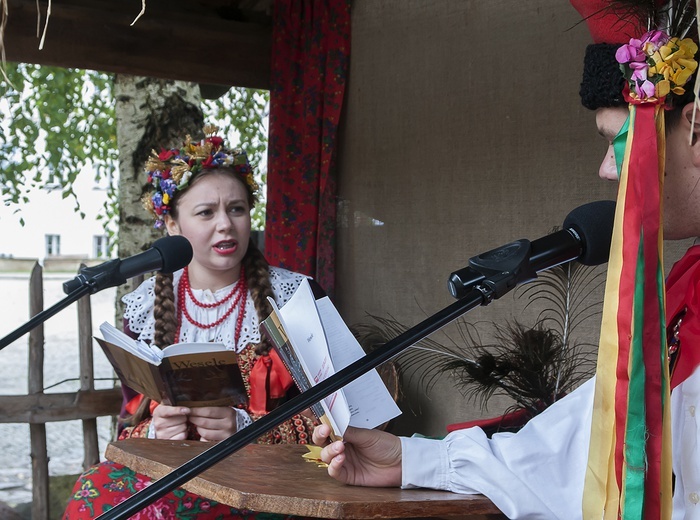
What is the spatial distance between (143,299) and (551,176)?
1614mm

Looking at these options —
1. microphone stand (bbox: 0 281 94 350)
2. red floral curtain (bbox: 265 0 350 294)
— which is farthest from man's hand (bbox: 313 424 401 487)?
red floral curtain (bbox: 265 0 350 294)

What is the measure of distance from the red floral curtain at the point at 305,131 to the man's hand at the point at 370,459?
2.92 m

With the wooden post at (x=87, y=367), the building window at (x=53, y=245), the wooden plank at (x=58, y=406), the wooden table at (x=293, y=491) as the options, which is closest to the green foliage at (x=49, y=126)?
the wooden post at (x=87, y=367)

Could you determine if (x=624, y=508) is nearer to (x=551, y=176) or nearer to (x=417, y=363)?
(x=551, y=176)

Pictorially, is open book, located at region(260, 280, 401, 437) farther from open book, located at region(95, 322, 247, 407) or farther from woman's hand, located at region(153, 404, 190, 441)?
woman's hand, located at region(153, 404, 190, 441)

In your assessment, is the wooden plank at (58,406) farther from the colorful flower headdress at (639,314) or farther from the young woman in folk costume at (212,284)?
the colorful flower headdress at (639,314)

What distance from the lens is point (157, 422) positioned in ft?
8.95

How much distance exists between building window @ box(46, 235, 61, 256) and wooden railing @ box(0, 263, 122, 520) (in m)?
20.7

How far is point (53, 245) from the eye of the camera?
24.3 metres

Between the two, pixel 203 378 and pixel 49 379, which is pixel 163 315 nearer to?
pixel 203 378

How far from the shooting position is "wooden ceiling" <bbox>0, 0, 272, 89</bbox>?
4.20 m

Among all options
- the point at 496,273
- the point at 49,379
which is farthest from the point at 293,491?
the point at 49,379

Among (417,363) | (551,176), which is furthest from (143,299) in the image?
(551,176)

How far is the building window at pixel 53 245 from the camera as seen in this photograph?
79.1ft
